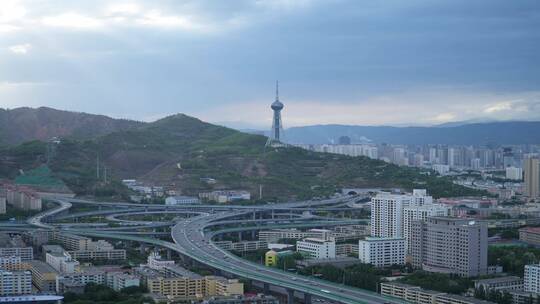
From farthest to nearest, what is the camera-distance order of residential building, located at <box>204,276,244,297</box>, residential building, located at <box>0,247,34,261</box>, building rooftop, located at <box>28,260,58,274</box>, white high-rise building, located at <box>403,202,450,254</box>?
white high-rise building, located at <box>403,202,450,254</box> < residential building, located at <box>0,247,34,261</box> < building rooftop, located at <box>28,260,58,274</box> < residential building, located at <box>204,276,244,297</box>

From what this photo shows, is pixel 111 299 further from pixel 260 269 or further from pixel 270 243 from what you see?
pixel 270 243

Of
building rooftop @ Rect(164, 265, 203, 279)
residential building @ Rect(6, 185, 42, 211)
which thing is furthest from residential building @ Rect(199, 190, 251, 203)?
building rooftop @ Rect(164, 265, 203, 279)

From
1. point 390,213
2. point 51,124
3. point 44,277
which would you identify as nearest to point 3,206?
point 44,277

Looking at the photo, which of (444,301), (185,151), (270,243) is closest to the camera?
(444,301)

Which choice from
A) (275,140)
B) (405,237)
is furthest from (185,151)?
(405,237)

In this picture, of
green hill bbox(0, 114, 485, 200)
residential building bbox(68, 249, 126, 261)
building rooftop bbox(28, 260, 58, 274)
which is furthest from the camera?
green hill bbox(0, 114, 485, 200)

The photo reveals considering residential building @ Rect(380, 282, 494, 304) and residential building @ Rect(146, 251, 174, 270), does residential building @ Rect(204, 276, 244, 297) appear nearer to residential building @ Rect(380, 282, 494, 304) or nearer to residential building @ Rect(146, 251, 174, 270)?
residential building @ Rect(146, 251, 174, 270)

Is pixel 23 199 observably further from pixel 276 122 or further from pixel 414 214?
pixel 276 122

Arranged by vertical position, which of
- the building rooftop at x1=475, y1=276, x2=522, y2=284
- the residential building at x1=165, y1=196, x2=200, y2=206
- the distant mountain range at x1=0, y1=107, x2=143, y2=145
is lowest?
the building rooftop at x1=475, y1=276, x2=522, y2=284
